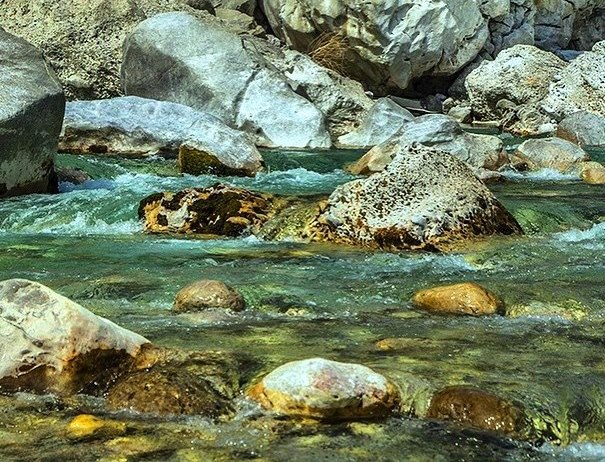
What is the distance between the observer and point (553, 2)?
22875 mm

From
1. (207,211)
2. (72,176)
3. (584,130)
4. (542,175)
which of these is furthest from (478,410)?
(584,130)

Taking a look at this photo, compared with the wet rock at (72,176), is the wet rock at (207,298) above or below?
above

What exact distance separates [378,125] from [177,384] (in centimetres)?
1094

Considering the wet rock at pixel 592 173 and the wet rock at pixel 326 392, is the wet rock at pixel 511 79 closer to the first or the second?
the wet rock at pixel 592 173

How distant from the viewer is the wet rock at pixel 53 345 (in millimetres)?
3467

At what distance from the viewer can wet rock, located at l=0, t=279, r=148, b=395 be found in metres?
3.47

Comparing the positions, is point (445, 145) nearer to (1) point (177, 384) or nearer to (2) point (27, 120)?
(2) point (27, 120)

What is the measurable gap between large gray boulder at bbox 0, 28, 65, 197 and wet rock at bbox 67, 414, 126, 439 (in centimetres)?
568

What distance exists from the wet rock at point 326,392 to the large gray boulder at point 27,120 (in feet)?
18.7

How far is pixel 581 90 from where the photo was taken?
17609mm

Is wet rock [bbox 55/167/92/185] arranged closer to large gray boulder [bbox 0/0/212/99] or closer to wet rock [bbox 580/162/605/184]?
wet rock [bbox 580/162/605/184]

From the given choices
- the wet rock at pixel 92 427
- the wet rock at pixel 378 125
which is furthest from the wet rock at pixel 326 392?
the wet rock at pixel 378 125

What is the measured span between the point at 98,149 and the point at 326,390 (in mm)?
8954

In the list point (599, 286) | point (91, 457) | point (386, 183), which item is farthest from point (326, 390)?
point (386, 183)
